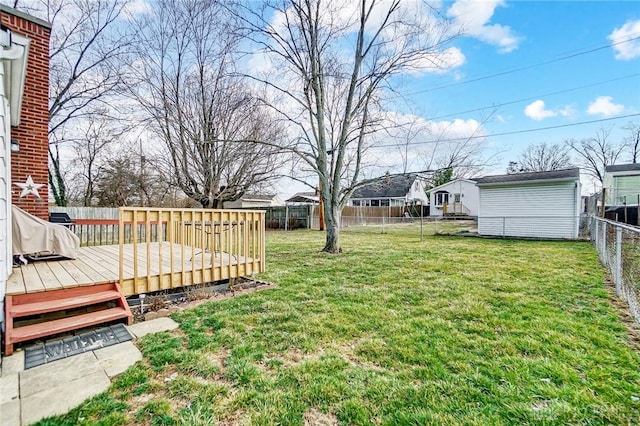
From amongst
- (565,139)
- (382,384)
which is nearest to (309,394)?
(382,384)

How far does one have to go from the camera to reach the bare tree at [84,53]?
12234mm

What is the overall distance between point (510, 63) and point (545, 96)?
346 centimetres

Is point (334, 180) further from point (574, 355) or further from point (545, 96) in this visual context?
point (545, 96)

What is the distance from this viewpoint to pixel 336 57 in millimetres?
9242

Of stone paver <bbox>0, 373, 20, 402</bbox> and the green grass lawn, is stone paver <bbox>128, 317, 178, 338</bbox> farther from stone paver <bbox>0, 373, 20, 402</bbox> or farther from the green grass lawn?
stone paver <bbox>0, 373, 20, 402</bbox>

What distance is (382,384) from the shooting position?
7.44 feet

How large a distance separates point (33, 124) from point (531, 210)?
54.4 feet

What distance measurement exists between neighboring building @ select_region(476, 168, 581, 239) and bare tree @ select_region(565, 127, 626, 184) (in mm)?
25431

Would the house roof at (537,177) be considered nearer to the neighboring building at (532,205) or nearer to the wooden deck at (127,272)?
the neighboring building at (532,205)

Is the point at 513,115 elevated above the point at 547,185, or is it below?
above

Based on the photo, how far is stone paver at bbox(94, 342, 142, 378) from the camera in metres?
2.54

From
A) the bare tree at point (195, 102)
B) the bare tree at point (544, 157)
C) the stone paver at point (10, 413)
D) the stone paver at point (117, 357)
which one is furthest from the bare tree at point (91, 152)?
the bare tree at point (544, 157)

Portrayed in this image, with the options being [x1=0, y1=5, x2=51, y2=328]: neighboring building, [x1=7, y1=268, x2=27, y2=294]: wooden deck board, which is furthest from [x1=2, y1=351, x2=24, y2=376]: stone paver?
[x1=0, y1=5, x2=51, y2=328]: neighboring building

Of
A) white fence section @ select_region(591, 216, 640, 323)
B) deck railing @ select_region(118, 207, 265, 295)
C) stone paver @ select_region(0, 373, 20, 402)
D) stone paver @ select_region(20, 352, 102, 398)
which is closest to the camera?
stone paver @ select_region(0, 373, 20, 402)
